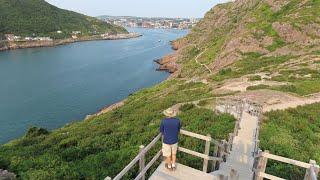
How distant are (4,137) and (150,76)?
2328 inches

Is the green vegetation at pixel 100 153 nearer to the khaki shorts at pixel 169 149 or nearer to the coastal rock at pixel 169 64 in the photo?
the khaki shorts at pixel 169 149

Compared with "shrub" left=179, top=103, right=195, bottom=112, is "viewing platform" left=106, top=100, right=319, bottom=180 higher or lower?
higher

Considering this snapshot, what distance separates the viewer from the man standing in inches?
465

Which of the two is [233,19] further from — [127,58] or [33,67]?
[33,67]

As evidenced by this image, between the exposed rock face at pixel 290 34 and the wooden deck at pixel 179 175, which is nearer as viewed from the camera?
the wooden deck at pixel 179 175

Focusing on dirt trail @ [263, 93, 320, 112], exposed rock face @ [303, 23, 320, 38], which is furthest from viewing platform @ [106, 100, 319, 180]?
exposed rock face @ [303, 23, 320, 38]

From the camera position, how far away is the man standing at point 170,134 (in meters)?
11.8

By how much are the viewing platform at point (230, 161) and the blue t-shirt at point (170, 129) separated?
1.58 ft

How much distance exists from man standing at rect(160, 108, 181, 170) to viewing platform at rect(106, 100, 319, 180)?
0.39 m

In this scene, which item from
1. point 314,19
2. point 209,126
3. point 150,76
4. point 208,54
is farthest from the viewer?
point 150,76

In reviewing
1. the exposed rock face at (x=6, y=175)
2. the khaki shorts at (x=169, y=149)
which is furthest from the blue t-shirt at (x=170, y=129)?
the exposed rock face at (x=6, y=175)

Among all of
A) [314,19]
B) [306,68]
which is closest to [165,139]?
[306,68]

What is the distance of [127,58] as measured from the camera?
496 ft

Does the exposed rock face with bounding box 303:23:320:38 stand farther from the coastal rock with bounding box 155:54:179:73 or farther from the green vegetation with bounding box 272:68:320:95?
the coastal rock with bounding box 155:54:179:73
